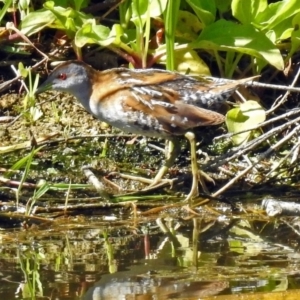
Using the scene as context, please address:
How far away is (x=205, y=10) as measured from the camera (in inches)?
227

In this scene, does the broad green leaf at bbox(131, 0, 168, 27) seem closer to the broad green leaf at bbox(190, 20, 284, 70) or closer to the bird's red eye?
the broad green leaf at bbox(190, 20, 284, 70)

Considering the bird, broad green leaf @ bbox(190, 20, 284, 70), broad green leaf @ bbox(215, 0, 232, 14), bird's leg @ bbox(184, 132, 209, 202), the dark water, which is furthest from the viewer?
broad green leaf @ bbox(215, 0, 232, 14)

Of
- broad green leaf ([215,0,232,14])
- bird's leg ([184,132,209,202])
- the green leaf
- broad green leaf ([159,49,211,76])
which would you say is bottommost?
bird's leg ([184,132,209,202])

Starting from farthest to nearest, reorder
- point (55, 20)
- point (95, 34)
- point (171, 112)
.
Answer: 1. point (55, 20)
2. point (95, 34)
3. point (171, 112)

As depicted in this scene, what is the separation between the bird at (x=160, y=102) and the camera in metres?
5.29

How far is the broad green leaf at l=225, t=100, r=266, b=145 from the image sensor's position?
546 centimetres

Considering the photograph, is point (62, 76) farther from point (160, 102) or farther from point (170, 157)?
point (170, 157)

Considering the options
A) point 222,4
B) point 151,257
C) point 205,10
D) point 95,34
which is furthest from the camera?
point 222,4

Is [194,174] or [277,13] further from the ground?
[277,13]

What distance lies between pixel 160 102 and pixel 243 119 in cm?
53

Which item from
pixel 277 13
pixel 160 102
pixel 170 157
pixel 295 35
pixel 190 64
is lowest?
pixel 170 157

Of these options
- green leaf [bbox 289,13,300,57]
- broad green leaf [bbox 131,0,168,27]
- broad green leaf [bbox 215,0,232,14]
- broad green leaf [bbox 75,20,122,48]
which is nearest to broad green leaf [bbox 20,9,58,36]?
broad green leaf [bbox 75,20,122,48]

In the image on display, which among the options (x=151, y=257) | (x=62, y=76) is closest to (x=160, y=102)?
(x=62, y=76)

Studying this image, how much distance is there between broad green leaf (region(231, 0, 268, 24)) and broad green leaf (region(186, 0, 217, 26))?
0.54 feet
